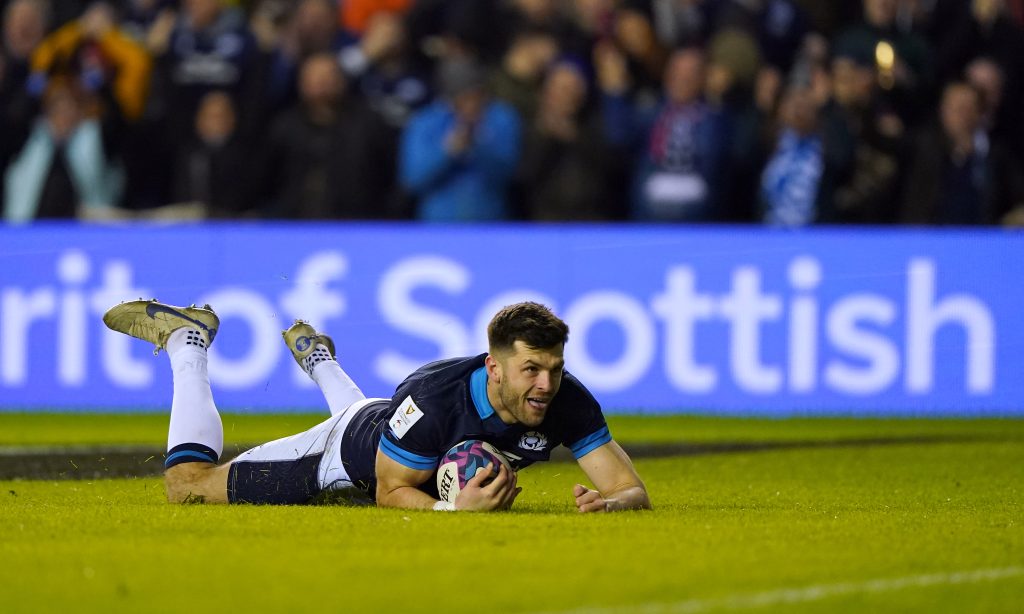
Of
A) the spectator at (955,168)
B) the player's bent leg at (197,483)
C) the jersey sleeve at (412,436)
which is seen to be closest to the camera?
the jersey sleeve at (412,436)

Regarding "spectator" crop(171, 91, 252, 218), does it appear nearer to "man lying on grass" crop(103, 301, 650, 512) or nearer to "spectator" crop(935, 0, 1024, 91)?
"spectator" crop(935, 0, 1024, 91)

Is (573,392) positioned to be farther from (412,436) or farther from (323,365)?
(323,365)

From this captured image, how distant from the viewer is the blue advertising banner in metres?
16.1

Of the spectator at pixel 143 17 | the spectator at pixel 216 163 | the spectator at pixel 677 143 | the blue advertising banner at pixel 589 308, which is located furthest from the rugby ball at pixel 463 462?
the spectator at pixel 143 17

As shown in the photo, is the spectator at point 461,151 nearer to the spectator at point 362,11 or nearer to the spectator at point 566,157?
the spectator at point 566,157

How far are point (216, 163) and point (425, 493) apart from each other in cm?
939

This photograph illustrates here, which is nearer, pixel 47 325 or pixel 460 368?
pixel 460 368

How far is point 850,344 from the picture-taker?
1606 cm

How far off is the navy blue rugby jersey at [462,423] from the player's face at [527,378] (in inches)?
6.1

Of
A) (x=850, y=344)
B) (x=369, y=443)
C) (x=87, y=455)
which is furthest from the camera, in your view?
(x=850, y=344)

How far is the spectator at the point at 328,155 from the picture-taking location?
17219 mm

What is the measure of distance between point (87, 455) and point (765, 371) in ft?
20.7

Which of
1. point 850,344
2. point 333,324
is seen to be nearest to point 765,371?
point 850,344

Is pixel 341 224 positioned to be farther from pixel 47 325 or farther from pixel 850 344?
pixel 850 344
